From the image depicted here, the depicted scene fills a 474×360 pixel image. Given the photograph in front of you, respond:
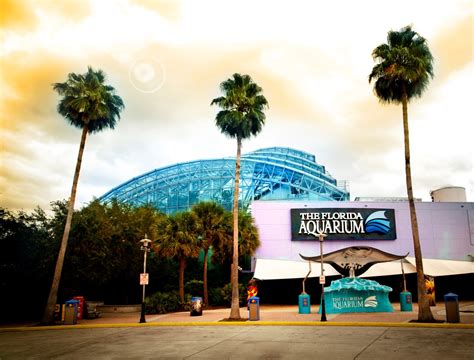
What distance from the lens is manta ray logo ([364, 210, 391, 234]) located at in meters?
40.6

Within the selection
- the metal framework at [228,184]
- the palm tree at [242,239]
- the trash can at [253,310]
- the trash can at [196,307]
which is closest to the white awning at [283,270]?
the palm tree at [242,239]

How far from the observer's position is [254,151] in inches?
2864

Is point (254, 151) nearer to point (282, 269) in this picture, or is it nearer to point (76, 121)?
point (282, 269)

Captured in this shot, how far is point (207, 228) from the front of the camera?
3409cm

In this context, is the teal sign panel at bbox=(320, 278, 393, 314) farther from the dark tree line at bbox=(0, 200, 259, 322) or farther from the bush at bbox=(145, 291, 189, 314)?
the bush at bbox=(145, 291, 189, 314)

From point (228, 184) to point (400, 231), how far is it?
24.9 m

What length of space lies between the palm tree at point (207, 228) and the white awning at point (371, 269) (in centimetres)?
435

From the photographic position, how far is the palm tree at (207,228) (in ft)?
111

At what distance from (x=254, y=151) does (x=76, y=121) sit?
46.6 meters

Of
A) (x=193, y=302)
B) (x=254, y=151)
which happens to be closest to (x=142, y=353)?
(x=193, y=302)

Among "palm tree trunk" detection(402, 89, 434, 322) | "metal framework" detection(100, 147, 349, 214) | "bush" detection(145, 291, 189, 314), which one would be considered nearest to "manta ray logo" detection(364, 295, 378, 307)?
"palm tree trunk" detection(402, 89, 434, 322)

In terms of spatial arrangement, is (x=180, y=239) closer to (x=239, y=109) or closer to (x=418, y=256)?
(x=239, y=109)

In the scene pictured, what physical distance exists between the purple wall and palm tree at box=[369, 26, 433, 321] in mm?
18588

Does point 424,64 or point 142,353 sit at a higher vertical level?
point 424,64
